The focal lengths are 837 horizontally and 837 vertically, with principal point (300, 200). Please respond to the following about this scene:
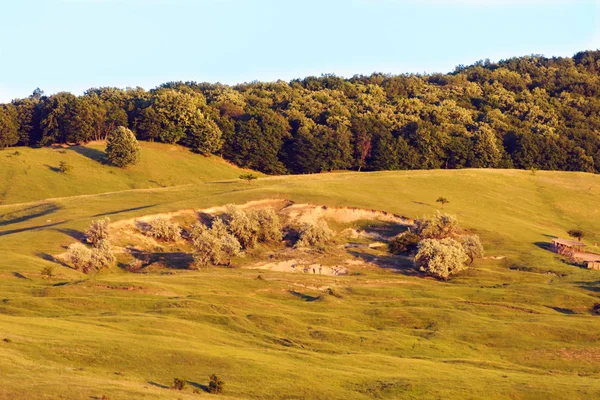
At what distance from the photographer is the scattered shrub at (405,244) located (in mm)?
89812

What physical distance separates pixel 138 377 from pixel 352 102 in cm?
16280

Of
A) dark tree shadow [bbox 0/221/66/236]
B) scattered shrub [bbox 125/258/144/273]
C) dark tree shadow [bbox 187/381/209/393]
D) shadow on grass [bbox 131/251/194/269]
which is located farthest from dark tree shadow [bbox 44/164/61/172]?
dark tree shadow [bbox 187/381/209/393]

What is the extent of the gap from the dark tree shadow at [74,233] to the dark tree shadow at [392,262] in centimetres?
2765

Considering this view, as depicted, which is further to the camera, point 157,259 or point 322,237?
point 322,237

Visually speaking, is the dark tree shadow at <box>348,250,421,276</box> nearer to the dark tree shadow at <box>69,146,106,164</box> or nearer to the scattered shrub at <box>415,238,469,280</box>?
the scattered shrub at <box>415,238,469,280</box>

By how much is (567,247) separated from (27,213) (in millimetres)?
64627

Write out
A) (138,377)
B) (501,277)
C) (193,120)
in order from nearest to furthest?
(138,377)
(501,277)
(193,120)

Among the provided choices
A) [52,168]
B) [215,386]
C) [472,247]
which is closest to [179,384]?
[215,386]

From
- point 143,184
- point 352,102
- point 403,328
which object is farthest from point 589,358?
point 352,102

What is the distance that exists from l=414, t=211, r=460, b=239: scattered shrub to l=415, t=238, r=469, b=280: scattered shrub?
7255 millimetres

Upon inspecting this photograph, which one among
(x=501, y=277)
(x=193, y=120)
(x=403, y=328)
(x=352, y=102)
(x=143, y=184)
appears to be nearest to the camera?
(x=403, y=328)

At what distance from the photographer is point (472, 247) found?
85.7 metres

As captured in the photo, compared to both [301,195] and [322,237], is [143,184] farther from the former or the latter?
[322,237]

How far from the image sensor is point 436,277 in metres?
80.9
